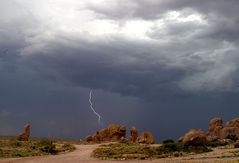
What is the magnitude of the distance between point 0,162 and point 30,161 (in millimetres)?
3674

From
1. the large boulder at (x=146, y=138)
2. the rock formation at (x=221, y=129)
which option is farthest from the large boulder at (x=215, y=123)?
the large boulder at (x=146, y=138)

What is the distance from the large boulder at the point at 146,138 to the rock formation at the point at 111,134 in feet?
29.8

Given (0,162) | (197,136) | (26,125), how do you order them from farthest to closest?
(26,125), (197,136), (0,162)

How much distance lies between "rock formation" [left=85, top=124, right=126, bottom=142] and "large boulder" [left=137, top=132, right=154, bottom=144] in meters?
9.09

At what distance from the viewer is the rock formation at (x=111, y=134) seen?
333ft

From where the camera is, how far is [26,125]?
99.7 metres

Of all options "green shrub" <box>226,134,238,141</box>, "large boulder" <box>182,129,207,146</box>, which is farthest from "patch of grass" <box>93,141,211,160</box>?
"green shrub" <box>226,134,238,141</box>

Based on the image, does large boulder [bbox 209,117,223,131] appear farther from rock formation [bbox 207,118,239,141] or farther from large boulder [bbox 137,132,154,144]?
large boulder [bbox 137,132,154,144]

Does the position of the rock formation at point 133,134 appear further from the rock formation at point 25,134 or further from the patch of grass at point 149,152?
the patch of grass at point 149,152

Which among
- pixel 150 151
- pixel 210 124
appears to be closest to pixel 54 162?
pixel 150 151

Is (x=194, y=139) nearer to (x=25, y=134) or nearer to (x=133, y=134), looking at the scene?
(x=133, y=134)

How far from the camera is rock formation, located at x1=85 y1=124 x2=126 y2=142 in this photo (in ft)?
333

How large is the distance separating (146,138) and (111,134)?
12612 millimetres

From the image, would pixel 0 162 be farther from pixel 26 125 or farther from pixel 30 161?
pixel 26 125
